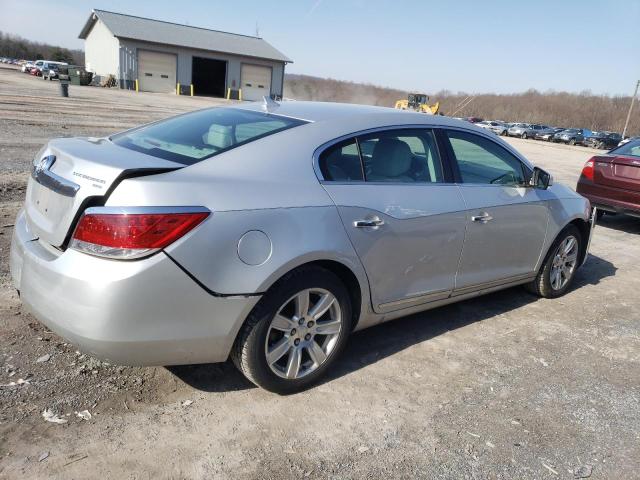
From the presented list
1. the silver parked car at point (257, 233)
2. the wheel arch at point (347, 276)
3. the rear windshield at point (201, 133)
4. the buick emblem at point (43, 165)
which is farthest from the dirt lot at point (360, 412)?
the rear windshield at point (201, 133)

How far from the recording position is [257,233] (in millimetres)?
2662

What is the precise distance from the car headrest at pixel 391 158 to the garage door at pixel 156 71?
47.3 meters

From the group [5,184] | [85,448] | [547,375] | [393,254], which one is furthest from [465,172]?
[5,184]

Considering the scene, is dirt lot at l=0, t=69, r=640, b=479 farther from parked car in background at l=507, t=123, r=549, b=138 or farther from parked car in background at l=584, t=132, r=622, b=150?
parked car in background at l=507, t=123, r=549, b=138

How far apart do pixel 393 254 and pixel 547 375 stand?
144cm

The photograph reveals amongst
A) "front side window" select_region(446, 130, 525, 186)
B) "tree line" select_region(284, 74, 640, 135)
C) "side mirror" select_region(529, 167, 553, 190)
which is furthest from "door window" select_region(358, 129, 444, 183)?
"tree line" select_region(284, 74, 640, 135)

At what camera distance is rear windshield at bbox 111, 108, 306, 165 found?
A: 2.93 metres

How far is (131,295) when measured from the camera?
7.85 feet

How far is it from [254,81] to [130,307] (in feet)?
174

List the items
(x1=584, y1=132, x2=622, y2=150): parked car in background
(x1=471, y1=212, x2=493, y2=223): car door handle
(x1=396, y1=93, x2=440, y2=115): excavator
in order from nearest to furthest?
(x1=471, y1=212, x2=493, y2=223): car door handle < (x1=396, y1=93, x2=440, y2=115): excavator < (x1=584, y1=132, x2=622, y2=150): parked car in background

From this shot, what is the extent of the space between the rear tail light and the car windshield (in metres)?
8.08

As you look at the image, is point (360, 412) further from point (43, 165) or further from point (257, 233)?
point (43, 165)

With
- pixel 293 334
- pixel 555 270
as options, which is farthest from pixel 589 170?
pixel 293 334

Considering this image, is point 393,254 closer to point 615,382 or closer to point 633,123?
point 615,382
